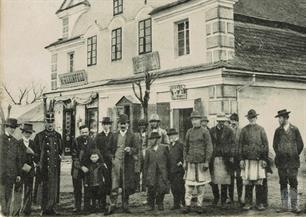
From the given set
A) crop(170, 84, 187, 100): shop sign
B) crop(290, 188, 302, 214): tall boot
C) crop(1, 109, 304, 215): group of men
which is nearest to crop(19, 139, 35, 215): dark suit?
crop(1, 109, 304, 215): group of men

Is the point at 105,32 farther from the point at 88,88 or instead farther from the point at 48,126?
the point at 48,126

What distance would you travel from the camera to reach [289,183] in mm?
5301

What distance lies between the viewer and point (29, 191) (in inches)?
217

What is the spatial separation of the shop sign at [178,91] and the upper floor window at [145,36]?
93 centimetres

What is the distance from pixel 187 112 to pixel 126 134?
5.71ft

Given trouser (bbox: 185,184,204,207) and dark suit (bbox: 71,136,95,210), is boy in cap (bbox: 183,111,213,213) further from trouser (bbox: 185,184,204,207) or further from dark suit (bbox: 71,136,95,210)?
dark suit (bbox: 71,136,95,210)

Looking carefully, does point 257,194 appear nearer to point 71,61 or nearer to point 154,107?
point 154,107

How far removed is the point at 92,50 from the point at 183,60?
2306 millimetres

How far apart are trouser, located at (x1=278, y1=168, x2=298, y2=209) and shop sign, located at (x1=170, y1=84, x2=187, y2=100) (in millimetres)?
2172

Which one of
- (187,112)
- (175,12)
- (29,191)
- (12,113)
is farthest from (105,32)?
(29,191)

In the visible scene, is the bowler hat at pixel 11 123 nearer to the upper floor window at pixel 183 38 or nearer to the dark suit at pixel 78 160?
the dark suit at pixel 78 160

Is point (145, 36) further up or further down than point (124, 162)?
further up

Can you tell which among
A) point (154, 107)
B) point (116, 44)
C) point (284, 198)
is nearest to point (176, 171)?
point (284, 198)

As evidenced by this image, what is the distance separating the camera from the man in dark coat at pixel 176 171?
549 centimetres
